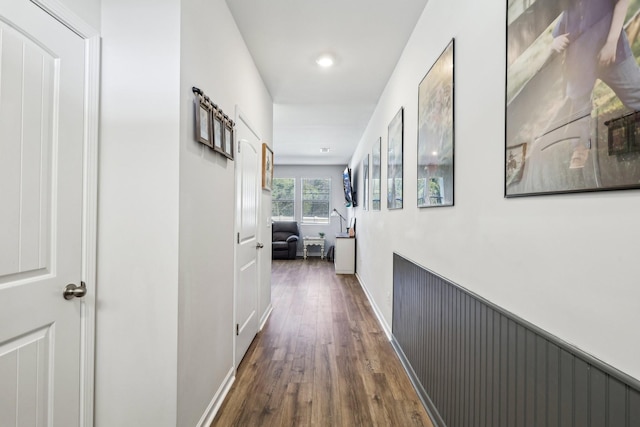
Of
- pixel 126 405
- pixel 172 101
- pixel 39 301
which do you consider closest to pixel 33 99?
pixel 172 101

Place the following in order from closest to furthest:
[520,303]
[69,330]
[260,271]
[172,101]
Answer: [520,303] → [69,330] → [172,101] → [260,271]

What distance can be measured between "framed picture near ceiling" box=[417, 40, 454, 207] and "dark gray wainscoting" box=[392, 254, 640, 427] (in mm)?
485

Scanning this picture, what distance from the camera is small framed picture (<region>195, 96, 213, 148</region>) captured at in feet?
5.13

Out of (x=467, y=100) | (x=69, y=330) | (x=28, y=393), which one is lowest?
(x=28, y=393)

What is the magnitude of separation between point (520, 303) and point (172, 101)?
1590mm

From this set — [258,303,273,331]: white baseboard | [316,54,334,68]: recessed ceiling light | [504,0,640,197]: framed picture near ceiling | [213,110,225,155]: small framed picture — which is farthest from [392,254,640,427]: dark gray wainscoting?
[316,54,334,68]: recessed ceiling light

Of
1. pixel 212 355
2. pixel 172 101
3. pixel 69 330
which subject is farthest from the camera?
pixel 212 355

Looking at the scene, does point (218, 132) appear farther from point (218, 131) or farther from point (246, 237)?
point (246, 237)

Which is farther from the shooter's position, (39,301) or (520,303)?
(39,301)

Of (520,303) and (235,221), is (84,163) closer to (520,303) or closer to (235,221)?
(235,221)

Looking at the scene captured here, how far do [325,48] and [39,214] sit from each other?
230 cm

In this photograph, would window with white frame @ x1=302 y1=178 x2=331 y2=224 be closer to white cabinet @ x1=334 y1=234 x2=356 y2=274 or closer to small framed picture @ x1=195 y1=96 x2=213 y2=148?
white cabinet @ x1=334 y1=234 x2=356 y2=274

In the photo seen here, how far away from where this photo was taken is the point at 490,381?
1221mm

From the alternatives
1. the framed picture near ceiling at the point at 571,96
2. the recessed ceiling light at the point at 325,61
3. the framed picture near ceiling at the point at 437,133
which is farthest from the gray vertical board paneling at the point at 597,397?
the recessed ceiling light at the point at 325,61
